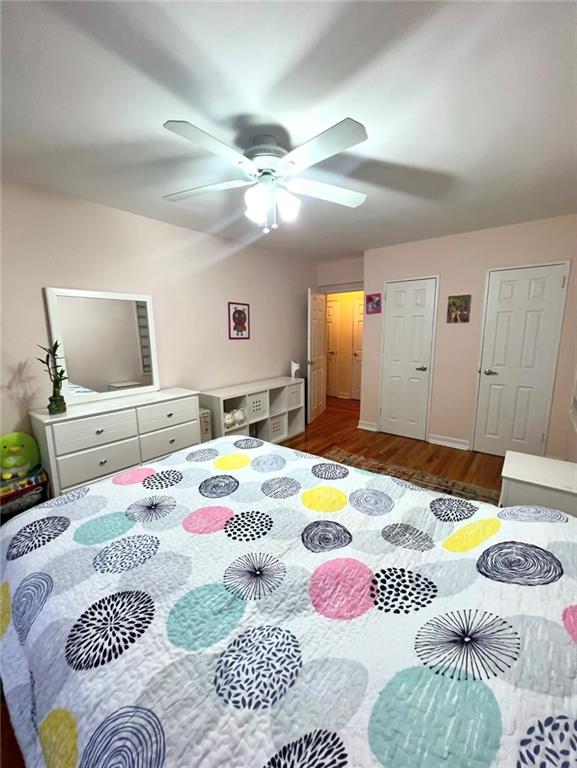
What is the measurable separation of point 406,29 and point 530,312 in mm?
2945

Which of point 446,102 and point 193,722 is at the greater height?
point 446,102

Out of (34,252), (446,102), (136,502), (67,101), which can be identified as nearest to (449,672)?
(136,502)

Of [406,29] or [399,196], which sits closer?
[406,29]

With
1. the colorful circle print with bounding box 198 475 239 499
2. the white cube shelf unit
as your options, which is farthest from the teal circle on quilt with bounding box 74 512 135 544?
the white cube shelf unit

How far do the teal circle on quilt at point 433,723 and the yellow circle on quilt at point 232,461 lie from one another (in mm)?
1187

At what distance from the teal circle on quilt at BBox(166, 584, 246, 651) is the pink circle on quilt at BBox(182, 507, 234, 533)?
28 cm

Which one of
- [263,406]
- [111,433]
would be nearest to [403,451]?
[263,406]

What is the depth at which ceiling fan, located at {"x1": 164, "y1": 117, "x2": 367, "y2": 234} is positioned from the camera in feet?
4.14

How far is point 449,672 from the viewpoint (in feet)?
2.28

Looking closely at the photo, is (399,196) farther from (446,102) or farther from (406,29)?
(406,29)

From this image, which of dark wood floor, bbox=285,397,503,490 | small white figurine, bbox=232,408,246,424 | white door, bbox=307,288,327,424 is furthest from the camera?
white door, bbox=307,288,327,424

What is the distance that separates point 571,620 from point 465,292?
3.37 m

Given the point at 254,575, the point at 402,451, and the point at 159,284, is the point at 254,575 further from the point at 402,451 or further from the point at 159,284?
the point at 402,451

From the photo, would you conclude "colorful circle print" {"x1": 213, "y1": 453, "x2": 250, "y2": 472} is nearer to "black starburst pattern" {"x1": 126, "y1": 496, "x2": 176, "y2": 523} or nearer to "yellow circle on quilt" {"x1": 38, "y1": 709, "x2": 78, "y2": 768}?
"black starburst pattern" {"x1": 126, "y1": 496, "x2": 176, "y2": 523}
